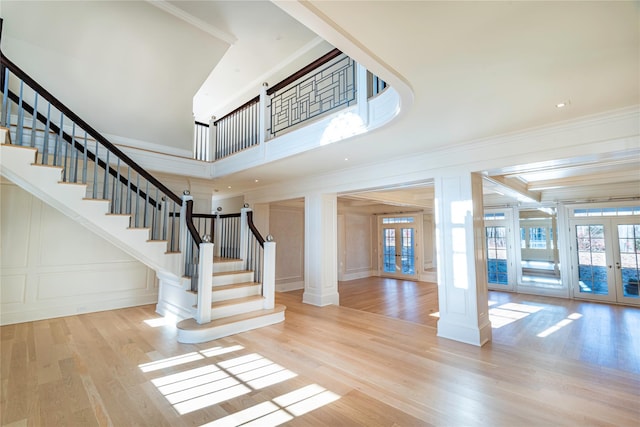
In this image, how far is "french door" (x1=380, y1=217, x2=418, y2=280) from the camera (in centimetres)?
988

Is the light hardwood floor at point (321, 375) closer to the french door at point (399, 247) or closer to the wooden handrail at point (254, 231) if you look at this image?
the wooden handrail at point (254, 231)

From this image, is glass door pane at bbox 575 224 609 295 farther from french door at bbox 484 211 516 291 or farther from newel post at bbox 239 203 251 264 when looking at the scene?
newel post at bbox 239 203 251 264

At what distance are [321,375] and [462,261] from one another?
7.97 feet

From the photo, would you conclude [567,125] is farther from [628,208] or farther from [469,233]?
[628,208]

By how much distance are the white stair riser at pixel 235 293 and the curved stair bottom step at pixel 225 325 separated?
398mm

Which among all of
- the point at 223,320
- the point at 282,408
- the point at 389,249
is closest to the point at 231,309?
the point at 223,320

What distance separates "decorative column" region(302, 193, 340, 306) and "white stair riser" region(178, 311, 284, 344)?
1.33 meters

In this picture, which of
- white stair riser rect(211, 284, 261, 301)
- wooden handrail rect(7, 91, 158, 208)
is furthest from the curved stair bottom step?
wooden handrail rect(7, 91, 158, 208)

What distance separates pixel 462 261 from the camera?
391cm

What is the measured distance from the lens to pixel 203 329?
152 inches

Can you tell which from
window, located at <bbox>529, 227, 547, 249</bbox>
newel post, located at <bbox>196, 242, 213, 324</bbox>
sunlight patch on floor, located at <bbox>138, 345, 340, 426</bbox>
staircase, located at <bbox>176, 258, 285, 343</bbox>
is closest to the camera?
sunlight patch on floor, located at <bbox>138, 345, 340, 426</bbox>

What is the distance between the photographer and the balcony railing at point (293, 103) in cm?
392

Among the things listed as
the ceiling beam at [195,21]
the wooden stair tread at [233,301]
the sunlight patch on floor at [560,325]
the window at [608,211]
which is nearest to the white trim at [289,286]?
the wooden stair tread at [233,301]

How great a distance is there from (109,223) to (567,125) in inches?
238
